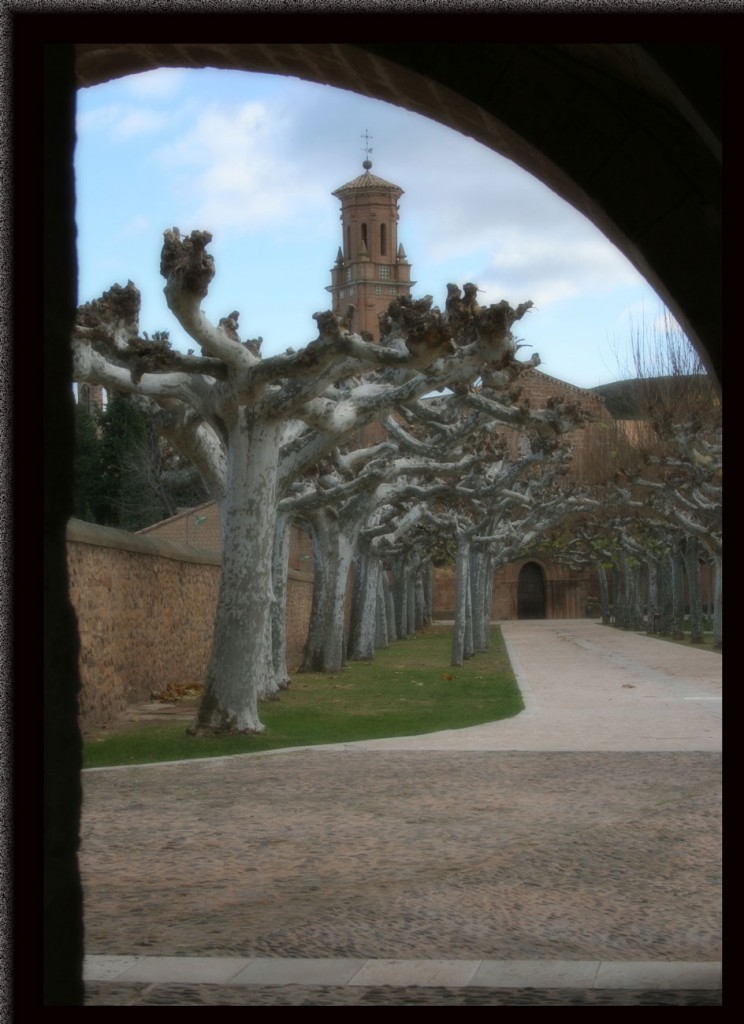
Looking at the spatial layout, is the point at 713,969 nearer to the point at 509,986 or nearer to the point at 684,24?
the point at 509,986

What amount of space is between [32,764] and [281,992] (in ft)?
8.51

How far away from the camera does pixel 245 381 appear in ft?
47.3

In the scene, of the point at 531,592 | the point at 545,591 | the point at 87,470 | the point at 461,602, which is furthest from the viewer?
the point at 531,592

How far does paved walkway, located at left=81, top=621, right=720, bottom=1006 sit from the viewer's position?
212 inches

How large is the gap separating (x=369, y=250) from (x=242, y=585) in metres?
78.6

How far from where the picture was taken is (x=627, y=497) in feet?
137

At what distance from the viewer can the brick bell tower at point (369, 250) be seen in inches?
3597

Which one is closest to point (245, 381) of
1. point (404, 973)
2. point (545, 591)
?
point (404, 973)

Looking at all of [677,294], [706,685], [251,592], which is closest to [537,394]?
[706,685]

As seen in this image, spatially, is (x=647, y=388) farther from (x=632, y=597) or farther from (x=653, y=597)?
(x=632, y=597)

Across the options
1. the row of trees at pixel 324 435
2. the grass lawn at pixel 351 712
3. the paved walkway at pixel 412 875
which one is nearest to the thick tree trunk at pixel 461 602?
the row of trees at pixel 324 435

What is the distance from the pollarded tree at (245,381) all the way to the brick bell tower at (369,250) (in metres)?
75.4

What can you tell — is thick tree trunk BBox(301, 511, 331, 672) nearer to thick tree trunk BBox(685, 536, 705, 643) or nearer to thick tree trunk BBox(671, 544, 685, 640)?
thick tree trunk BBox(685, 536, 705, 643)

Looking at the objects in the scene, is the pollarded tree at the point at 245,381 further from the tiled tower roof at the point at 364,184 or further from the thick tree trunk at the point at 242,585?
Answer: the tiled tower roof at the point at 364,184
